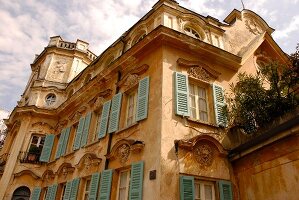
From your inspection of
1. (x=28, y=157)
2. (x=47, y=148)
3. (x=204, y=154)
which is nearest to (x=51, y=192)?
(x=47, y=148)

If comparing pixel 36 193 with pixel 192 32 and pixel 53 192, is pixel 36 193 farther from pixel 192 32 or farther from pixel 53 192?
pixel 192 32

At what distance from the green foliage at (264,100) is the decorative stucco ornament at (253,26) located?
5.50 m

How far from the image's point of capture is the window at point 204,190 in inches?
307

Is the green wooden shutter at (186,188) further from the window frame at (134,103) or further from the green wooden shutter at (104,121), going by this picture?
the green wooden shutter at (104,121)

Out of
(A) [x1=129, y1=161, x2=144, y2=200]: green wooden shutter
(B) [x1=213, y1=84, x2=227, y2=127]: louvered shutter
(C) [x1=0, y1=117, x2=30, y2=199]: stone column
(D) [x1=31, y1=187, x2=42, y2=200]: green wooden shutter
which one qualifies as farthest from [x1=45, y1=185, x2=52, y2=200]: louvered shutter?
(B) [x1=213, y1=84, x2=227, y2=127]: louvered shutter

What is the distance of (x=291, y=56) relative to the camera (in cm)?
917

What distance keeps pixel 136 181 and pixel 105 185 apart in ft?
5.52

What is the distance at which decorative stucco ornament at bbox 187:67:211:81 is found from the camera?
9.81 metres

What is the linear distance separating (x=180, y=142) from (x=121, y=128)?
2.86m

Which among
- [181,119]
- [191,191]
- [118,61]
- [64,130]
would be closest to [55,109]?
[64,130]

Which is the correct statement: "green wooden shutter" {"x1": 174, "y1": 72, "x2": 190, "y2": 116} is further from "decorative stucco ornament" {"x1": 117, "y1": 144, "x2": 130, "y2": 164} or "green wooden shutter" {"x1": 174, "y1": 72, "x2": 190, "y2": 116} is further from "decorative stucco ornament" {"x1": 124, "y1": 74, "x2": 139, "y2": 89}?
"decorative stucco ornament" {"x1": 117, "y1": 144, "x2": 130, "y2": 164}

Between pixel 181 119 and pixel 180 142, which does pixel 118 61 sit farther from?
pixel 180 142

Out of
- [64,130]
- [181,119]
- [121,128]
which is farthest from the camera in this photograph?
[64,130]

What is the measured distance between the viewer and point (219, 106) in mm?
9625
